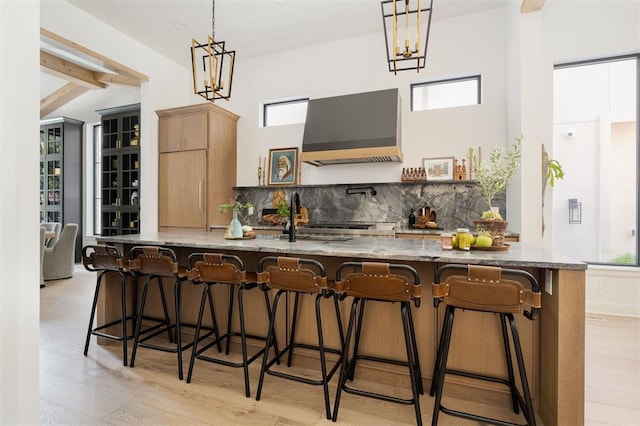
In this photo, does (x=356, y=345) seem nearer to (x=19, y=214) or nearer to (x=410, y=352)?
(x=410, y=352)

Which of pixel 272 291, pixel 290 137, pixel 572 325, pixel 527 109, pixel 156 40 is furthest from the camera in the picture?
pixel 290 137

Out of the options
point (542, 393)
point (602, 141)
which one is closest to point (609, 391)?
point (542, 393)

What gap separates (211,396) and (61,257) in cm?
476

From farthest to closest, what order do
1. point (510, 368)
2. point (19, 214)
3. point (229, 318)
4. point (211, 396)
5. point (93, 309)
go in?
point (93, 309) → point (229, 318) → point (211, 396) → point (510, 368) → point (19, 214)

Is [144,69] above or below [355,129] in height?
above

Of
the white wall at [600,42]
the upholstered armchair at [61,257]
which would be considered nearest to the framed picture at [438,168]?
the white wall at [600,42]

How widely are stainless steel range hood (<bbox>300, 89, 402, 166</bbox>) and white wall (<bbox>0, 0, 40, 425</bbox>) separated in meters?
3.47

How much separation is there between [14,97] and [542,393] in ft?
8.36

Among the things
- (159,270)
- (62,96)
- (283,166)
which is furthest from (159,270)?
(62,96)

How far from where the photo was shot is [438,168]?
4219mm

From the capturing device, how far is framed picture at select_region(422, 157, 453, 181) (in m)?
4.17

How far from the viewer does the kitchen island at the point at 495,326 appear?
159 cm

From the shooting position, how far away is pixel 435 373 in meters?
1.99

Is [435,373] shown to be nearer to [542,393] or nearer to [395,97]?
[542,393]
